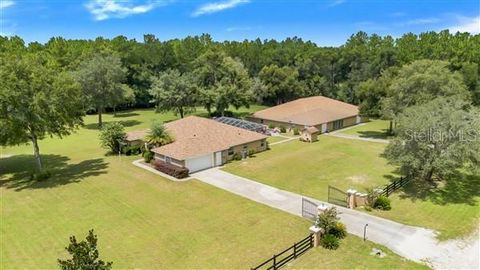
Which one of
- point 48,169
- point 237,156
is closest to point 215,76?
point 237,156

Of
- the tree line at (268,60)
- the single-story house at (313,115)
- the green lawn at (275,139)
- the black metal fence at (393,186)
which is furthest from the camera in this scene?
the tree line at (268,60)

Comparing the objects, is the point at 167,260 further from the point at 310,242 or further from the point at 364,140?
the point at 364,140

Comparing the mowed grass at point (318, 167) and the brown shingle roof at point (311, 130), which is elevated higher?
the brown shingle roof at point (311, 130)

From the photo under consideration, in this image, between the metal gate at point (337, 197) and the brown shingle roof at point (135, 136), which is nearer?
the metal gate at point (337, 197)

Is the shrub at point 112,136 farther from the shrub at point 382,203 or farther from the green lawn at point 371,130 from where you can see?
the green lawn at point 371,130

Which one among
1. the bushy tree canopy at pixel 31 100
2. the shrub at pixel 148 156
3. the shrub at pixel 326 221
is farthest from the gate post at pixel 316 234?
the bushy tree canopy at pixel 31 100

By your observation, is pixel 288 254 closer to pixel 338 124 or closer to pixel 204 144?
pixel 204 144
